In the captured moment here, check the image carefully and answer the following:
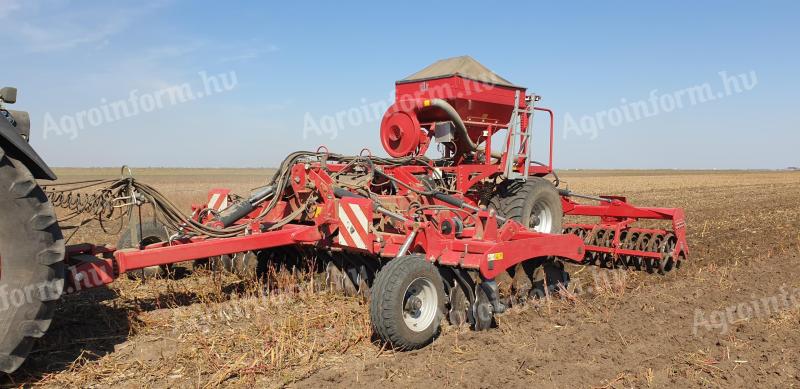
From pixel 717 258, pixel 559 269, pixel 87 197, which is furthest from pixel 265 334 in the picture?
pixel 717 258

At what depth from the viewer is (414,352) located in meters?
4.26

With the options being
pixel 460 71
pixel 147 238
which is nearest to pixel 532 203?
pixel 460 71

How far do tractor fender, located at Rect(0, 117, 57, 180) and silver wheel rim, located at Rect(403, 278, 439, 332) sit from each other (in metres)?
2.54

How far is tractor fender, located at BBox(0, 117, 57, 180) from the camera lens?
3098 mm

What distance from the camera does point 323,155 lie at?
610 cm

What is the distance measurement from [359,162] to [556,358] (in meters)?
3.19

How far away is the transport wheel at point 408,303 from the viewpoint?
13.6 ft

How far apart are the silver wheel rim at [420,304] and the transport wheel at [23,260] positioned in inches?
93.5

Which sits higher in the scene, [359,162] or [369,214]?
[359,162]

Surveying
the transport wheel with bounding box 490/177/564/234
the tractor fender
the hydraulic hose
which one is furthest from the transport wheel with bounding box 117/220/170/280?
the transport wheel with bounding box 490/177/564/234

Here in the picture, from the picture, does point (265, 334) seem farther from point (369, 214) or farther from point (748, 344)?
point (748, 344)

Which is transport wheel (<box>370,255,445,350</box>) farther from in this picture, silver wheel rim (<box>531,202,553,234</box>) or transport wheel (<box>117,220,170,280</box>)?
silver wheel rim (<box>531,202,553,234</box>)

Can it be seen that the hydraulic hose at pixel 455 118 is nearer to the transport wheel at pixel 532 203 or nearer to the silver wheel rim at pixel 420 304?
the transport wheel at pixel 532 203

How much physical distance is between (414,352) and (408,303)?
38 cm
